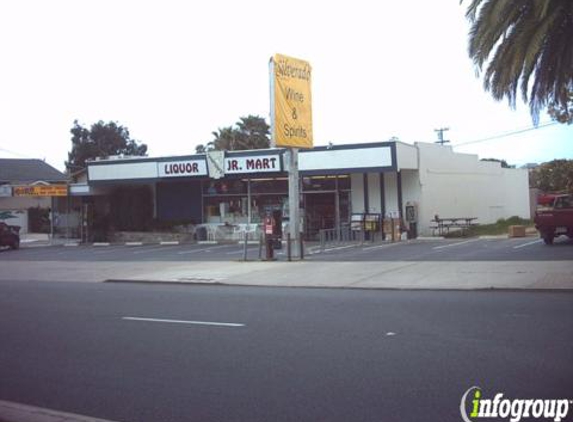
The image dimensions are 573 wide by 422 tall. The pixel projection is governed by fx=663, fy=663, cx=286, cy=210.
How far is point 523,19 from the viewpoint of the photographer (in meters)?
14.4

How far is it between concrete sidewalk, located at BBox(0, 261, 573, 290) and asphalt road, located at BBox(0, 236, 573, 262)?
1710 mm

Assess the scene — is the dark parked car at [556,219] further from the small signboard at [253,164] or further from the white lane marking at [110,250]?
the white lane marking at [110,250]

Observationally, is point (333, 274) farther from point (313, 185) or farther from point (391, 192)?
point (313, 185)

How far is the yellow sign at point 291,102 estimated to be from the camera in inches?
908

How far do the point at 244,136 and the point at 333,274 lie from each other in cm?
4182

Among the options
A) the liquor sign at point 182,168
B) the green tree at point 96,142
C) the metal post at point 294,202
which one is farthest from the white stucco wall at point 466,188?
the green tree at point 96,142

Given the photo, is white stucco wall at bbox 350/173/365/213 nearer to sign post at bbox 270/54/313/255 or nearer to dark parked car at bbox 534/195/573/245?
sign post at bbox 270/54/313/255

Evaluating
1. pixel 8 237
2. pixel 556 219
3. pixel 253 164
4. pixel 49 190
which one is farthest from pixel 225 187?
pixel 556 219

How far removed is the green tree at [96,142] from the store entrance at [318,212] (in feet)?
147

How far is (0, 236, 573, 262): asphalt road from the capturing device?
21.0 m

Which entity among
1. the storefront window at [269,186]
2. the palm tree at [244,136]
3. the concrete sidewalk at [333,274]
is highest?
the palm tree at [244,136]

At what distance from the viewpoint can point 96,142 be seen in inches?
2943

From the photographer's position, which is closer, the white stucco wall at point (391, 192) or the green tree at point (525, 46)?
the green tree at point (525, 46)

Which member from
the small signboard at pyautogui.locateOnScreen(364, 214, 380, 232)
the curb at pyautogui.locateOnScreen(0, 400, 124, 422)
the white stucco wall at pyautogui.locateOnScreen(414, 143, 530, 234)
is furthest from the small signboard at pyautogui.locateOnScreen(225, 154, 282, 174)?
the curb at pyautogui.locateOnScreen(0, 400, 124, 422)
